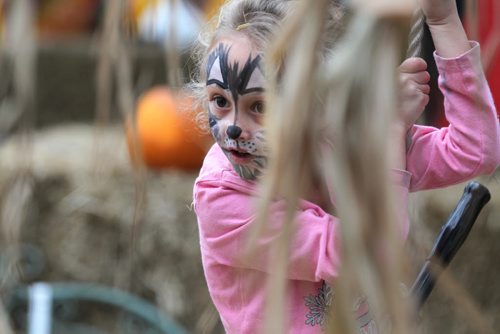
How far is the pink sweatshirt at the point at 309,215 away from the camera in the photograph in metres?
1.27

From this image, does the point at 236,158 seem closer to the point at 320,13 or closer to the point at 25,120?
the point at 25,120

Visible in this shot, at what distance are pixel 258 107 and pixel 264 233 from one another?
0.49 feet

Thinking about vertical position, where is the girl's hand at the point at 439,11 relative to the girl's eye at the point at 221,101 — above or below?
above

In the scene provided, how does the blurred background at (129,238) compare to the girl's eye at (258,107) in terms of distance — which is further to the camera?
the blurred background at (129,238)

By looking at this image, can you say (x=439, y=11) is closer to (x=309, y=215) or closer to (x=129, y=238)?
(x=309, y=215)

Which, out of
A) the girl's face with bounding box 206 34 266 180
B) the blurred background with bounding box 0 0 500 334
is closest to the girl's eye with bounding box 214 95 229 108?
the girl's face with bounding box 206 34 266 180

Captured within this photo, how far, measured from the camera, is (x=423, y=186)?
1.38 meters

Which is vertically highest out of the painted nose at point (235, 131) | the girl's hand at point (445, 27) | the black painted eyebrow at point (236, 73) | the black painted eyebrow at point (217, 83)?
the girl's hand at point (445, 27)

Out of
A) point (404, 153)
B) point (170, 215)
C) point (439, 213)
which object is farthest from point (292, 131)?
point (170, 215)

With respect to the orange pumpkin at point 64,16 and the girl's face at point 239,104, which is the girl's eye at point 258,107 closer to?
the girl's face at point 239,104

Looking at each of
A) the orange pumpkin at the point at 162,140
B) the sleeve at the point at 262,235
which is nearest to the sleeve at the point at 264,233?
the sleeve at the point at 262,235

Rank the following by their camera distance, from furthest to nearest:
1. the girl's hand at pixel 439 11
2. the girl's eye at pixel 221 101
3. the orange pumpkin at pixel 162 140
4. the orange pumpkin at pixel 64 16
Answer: the orange pumpkin at pixel 64 16 < the orange pumpkin at pixel 162 140 < the girl's eye at pixel 221 101 < the girl's hand at pixel 439 11

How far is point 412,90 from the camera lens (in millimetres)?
1248

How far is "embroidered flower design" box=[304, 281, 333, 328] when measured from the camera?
1.34m
